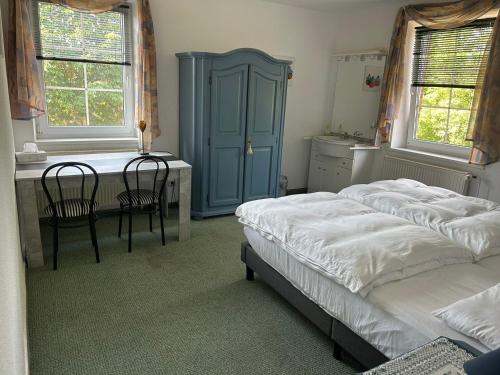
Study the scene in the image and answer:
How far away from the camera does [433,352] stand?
51.7 inches

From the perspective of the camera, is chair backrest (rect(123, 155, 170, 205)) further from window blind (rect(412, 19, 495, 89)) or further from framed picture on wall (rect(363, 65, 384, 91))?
window blind (rect(412, 19, 495, 89))

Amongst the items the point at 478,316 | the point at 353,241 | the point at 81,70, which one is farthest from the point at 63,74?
the point at 478,316

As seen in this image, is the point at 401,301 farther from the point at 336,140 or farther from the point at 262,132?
the point at 336,140

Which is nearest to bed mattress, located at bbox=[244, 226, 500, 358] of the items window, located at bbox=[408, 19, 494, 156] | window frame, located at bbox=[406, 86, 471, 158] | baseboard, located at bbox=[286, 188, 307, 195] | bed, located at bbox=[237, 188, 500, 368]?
Answer: bed, located at bbox=[237, 188, 500, 368]

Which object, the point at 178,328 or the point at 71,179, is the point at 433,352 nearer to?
the point at 178,328

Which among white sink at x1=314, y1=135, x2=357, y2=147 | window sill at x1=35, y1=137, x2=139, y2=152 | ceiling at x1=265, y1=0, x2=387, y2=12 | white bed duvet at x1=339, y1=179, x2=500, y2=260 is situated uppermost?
ceiling at x1=265, y1=0, x2=387, y2=12

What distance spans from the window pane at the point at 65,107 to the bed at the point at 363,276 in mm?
2236

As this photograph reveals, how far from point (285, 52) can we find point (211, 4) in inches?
45.8

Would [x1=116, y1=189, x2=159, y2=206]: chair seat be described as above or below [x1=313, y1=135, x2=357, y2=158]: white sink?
below

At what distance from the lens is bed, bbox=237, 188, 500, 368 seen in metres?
1.71

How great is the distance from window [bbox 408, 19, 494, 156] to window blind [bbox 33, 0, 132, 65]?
3.25 m

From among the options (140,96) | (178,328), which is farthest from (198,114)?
(178,328)

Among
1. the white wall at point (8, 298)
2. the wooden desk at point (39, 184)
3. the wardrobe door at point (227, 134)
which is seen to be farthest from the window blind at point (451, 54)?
the white wall at point (8, 298)

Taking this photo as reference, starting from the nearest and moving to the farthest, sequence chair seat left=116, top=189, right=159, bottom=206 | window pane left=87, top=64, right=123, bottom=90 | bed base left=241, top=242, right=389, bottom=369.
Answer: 1. bed base left=241, top=242, right=389, bottom=369
2. chair seat left=116, top=189, right=159, bottom=206
3. window pane left=87, top=64, right=123, bottom=90
